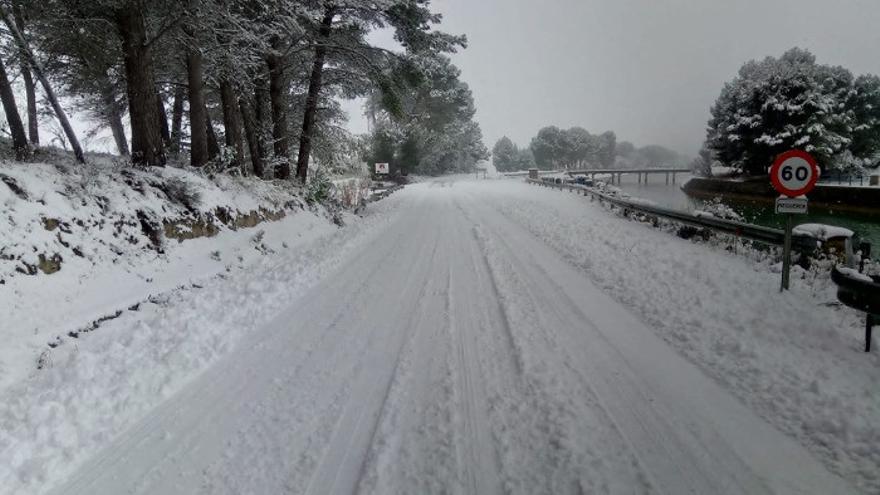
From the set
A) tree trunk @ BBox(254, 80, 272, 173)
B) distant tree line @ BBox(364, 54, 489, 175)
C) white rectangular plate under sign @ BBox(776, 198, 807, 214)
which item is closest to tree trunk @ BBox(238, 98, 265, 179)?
tree trunk @ BBox(254, 80, 272, 173)

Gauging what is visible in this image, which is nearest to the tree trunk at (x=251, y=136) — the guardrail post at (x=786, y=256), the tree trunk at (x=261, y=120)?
the tree trunk at (x=261, y=120)

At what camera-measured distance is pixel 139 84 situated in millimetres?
9086

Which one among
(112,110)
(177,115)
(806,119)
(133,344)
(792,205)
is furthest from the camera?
(806,119)

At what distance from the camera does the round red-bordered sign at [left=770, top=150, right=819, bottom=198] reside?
247 inches

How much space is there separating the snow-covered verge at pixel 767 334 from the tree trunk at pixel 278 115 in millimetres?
10804

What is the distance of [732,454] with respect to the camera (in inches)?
124

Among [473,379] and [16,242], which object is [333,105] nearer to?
[16,242]

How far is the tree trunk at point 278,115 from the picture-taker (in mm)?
15812

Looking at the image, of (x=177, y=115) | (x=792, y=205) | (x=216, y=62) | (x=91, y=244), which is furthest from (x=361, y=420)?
(x=177, y=115)

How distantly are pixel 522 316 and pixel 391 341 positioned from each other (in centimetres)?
177

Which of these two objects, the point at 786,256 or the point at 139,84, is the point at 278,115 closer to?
the point at 139,84

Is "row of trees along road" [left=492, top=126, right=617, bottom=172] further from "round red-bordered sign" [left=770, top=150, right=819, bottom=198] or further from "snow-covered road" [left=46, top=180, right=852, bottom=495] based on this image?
"snow-covered road" [left=46, top=180, right=852, bottom=495]

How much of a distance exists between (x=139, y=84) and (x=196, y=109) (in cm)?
265

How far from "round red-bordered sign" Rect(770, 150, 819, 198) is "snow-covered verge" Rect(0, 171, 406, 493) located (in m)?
7.29
